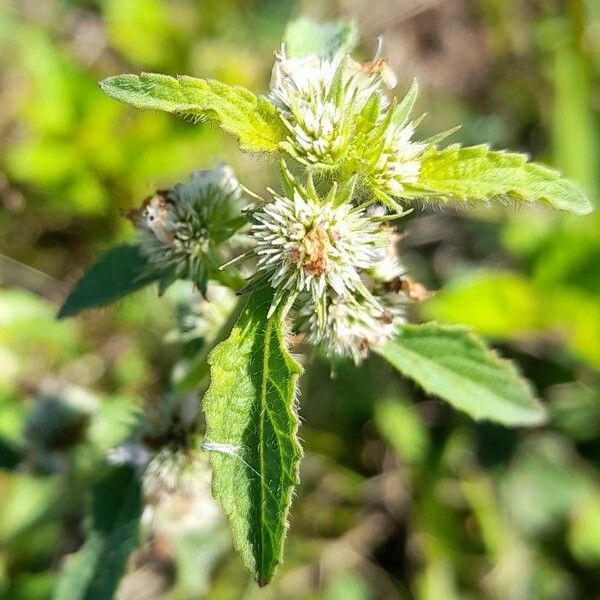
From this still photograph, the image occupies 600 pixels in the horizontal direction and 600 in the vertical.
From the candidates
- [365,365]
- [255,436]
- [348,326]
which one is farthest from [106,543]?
[365,365]

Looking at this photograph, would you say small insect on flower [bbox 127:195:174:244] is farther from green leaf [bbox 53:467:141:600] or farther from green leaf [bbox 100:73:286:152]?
green leaf [bbox 53:467:141:600]

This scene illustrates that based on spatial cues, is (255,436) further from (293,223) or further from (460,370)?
(460,370)

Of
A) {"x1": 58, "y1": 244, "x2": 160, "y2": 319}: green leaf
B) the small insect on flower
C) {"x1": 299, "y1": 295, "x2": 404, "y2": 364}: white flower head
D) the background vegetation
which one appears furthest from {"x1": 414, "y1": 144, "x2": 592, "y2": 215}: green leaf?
the background vegetation

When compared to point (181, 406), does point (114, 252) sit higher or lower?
higher

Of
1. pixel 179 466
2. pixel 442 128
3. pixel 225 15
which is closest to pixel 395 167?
pixel 179 466

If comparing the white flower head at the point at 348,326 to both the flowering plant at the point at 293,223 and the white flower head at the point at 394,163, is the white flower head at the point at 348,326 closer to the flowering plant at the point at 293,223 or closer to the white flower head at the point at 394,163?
the flowering plant at the point at 293,223

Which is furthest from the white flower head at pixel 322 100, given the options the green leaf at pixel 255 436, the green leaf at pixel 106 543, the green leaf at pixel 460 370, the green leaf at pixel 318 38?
the green leaf at pixel 106 543

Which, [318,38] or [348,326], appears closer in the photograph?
[348,326]

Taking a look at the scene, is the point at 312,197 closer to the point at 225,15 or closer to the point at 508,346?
the point at 508,346

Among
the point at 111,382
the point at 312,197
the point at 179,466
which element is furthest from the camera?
the point at 111,382
